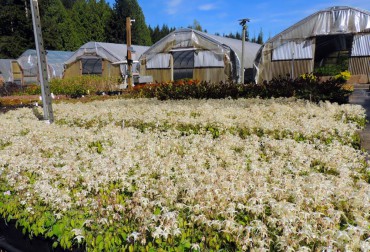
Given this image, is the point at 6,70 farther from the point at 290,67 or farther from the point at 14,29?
the point at 290,67

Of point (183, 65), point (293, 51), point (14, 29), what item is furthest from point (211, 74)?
point (14, 29)

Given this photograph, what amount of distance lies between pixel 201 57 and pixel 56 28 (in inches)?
1409

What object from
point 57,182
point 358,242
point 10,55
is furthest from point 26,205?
point 10,55

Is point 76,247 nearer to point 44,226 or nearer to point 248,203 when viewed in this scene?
point 44,226

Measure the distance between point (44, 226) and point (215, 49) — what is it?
71.3ft

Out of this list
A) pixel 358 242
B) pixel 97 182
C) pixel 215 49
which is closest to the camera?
pixel 358 242

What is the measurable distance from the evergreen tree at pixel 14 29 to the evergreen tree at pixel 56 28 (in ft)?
9.17

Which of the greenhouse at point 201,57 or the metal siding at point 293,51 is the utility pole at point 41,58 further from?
the metal siding at point 293,51

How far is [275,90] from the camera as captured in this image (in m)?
9.49

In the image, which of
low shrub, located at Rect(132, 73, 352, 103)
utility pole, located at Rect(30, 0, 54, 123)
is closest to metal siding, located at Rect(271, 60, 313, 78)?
low shrub, located at Rect(132, 73, 352, 103)

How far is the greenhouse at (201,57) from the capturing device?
22.3 metres

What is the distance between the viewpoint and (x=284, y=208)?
2195 millimetres

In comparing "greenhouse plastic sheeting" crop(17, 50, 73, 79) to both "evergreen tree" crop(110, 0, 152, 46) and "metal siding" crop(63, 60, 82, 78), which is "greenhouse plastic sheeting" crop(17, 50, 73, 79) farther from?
"evergreen tree" crop(110, 0, 152, 46)

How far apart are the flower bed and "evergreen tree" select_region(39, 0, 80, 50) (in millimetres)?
49421
